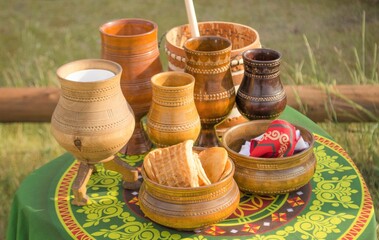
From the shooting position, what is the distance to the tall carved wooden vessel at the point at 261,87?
175cm

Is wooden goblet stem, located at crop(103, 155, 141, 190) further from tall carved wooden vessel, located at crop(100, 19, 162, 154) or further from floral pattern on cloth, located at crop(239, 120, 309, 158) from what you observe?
floral pattern on cloth, located at crop(239, 120, 309, 158)

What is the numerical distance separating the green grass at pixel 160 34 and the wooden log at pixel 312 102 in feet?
0.30

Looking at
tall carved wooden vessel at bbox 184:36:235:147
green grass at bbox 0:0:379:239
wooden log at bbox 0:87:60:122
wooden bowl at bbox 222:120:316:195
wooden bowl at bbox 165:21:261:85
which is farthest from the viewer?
green grass at bbox 0:0:379:239

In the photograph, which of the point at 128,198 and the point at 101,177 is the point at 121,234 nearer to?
the point at 128,198

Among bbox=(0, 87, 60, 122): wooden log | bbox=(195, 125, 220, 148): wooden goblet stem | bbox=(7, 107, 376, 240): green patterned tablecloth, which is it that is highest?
bbox=(195, 125, 220, 148): wooden goblet stem

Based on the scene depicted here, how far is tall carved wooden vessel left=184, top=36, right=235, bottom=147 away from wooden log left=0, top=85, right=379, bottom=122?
115cm

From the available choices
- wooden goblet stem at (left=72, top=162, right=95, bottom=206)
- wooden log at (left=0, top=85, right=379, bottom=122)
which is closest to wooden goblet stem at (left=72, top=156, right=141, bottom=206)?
wooden goblet stem at (left=72, top=162, right=95, bottom=206)

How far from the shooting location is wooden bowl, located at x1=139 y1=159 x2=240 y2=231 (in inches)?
57.9

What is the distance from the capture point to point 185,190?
1454 mm

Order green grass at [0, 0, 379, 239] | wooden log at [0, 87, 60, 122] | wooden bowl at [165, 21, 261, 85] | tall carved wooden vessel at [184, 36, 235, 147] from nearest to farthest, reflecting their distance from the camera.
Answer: tall carved wooden vessel at [184, 36, 235, 147] → wooden bowl at [165, 21, 261, 85] → wooden log at [0, 87, 60, 122] → green grass at [0, 0, 379, 239]

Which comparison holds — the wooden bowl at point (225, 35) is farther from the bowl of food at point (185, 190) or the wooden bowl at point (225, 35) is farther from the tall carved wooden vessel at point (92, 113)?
the bowl of food at point (185, 190)

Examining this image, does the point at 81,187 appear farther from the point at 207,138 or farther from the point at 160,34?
the point at 160,34

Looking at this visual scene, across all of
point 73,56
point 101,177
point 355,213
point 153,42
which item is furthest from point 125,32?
point 73,56

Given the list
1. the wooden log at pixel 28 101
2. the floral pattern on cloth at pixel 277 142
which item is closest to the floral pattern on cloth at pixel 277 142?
the floral pattern on cloth at pixel 277 142
